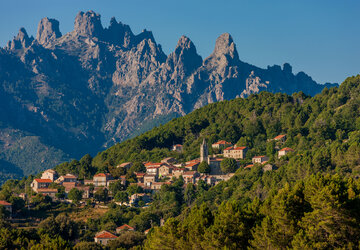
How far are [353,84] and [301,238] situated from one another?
109746mm

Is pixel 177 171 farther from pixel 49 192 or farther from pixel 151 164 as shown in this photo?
pixel 49 192

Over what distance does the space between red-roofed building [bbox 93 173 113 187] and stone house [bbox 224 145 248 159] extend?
90.9 ft

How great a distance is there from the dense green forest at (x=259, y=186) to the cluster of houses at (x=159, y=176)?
104 inches

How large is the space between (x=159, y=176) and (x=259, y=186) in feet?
102

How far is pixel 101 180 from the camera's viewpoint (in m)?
128

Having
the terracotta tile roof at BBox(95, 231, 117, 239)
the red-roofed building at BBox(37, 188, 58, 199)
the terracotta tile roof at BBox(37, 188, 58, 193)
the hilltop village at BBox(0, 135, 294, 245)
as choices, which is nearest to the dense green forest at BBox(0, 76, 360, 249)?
the hilltop village at BBox(0, 135, 294, 245)

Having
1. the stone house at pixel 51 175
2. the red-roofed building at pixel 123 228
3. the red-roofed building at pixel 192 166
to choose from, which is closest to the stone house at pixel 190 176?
the red-roofed building at pixel 192 166

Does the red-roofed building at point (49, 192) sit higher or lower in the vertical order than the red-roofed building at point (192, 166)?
lower

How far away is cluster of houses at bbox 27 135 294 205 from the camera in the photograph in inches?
4815

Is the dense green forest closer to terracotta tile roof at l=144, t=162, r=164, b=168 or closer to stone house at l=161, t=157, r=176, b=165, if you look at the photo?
stone house at l=161, t=157, r=176, b=165

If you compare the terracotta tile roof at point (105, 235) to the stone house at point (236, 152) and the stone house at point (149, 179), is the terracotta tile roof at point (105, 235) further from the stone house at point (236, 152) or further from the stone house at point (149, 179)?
the stone house at point (236, 152)

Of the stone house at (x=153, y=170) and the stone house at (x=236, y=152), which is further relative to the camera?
the stone house at (x=236, y=152)

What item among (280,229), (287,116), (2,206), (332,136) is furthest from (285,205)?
(287,116)

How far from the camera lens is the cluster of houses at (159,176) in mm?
122312
